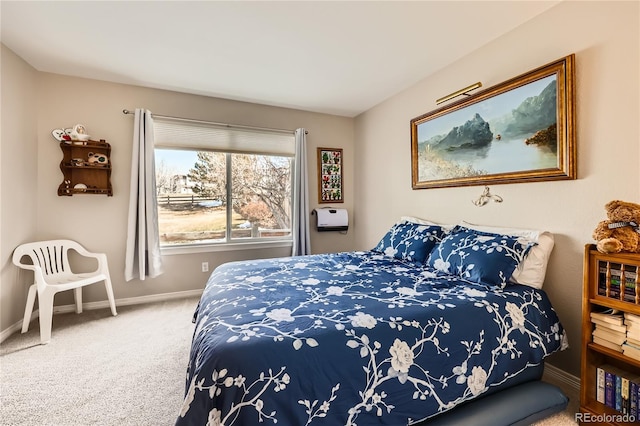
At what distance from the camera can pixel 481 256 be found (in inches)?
72.1

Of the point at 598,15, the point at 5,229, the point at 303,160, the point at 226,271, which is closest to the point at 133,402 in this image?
the point at 226,271

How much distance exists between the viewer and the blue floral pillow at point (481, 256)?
1731 mm

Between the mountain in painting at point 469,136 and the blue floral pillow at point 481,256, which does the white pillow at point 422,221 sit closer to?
the blue floral pillow at point 481,256

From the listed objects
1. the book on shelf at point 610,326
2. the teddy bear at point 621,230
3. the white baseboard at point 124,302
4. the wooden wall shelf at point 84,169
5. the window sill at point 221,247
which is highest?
the wooden wall shelf at point 84,169

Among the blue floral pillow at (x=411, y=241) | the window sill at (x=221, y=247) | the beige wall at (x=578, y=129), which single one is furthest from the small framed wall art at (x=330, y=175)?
the beige wall at (x=578, y=129)

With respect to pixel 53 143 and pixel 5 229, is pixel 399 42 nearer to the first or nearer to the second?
pixel 53 143

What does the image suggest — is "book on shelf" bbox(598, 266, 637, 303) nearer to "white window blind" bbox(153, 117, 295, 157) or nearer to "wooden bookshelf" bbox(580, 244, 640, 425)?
"wooden bookshelf" bbox(580, 244, 640, 425)

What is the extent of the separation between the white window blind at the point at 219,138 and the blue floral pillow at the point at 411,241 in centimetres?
185

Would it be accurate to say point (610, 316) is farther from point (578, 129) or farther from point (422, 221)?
point (422, 221)

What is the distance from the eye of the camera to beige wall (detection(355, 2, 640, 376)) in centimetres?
155

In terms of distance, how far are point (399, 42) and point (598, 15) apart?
1.20 meters

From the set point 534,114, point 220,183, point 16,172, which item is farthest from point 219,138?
point 534,114

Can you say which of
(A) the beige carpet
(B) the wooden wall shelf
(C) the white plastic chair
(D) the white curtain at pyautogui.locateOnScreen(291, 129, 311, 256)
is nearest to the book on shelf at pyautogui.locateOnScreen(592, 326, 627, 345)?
(A) the beige carpet

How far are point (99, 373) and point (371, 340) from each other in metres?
1.93
